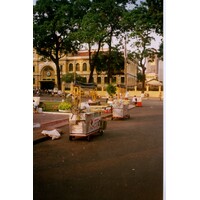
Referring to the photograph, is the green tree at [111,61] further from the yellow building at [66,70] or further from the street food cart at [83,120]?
the street food cart at [83,120]

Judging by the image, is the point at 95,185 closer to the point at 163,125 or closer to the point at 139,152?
the point at 139,152

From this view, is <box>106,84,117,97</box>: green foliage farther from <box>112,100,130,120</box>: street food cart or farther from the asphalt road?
the asphalt road

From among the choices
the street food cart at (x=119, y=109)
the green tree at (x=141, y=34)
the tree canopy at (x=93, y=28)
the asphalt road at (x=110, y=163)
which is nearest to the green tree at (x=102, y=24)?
the tree canopy at (x=93, y=28)

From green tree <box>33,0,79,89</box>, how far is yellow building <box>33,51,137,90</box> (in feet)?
0.16

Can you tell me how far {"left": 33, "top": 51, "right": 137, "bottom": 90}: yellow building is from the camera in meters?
2.85

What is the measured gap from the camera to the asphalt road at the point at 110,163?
2527mm

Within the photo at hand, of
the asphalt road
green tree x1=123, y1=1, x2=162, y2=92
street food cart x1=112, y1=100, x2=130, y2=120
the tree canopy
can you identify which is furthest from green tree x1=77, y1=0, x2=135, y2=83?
the asphalt road

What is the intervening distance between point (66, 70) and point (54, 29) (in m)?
0.41

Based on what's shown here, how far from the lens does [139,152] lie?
264 cm

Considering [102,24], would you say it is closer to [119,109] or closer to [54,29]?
[54,29]

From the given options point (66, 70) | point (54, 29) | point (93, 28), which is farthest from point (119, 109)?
point (54, 29)

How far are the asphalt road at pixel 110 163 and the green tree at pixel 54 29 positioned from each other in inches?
24.7
